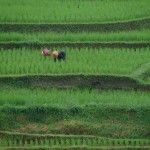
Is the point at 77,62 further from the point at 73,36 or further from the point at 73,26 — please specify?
the point at 73,26

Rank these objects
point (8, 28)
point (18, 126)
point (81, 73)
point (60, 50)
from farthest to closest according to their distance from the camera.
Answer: point (8, 28) → point (60, 50) → point (81, 73) → point (18, 126)

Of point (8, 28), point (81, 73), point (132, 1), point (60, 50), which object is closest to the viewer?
point (81, 73)

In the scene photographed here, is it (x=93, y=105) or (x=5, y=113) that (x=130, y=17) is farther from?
(x=5, y=113)

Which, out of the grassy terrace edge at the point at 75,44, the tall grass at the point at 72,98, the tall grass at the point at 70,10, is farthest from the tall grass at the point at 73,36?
the tall grass at the point at 72,98

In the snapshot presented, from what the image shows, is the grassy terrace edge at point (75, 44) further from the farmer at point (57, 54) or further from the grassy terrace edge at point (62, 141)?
the grassy terrace edge at point (62, 141)

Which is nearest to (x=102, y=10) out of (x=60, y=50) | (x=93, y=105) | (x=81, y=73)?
(x=60, y=50)

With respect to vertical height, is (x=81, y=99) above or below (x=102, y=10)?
below
